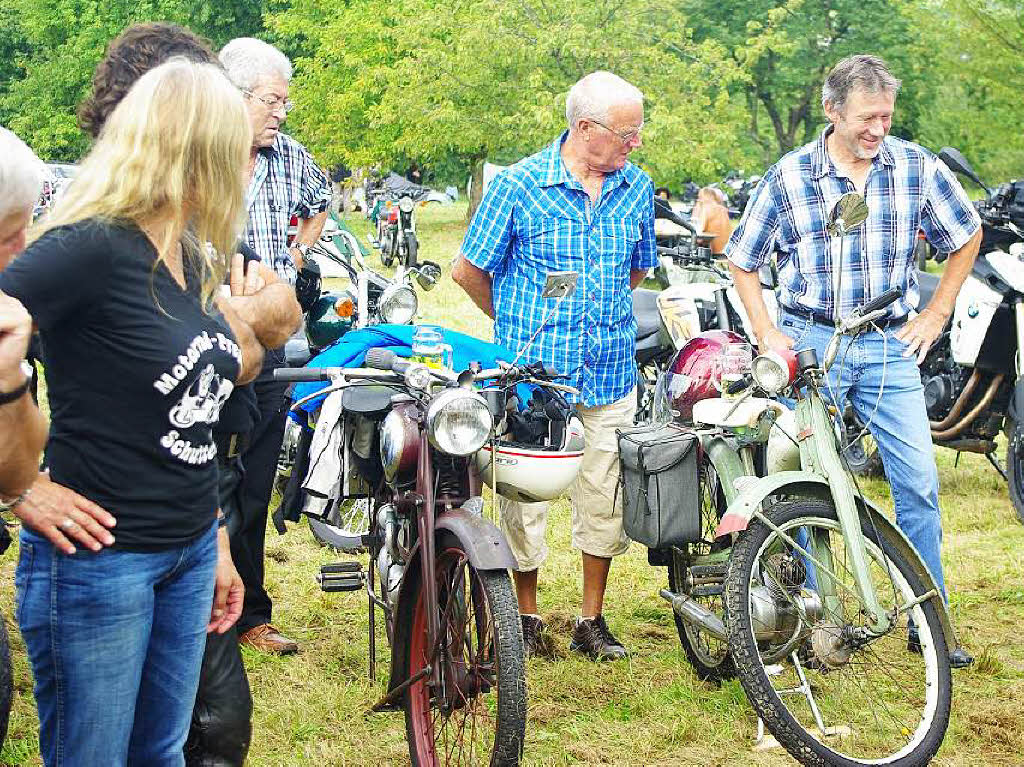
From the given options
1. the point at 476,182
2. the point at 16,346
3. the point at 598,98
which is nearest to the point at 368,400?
the point at 598,98

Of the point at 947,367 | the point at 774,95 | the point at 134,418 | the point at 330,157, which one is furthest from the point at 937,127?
the point at 134,418

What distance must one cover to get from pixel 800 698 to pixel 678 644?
666 mm

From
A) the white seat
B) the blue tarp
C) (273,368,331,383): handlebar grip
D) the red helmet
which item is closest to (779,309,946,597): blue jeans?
the red helmet

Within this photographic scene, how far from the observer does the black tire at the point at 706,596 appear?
438 centimetres

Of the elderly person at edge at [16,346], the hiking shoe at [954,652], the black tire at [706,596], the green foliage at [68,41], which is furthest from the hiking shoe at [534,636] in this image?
the green foliage at [68,41]

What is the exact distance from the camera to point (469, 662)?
348 cm

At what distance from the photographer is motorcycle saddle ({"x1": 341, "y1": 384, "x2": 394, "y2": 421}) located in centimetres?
390

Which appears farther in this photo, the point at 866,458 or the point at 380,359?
the point at 866,458

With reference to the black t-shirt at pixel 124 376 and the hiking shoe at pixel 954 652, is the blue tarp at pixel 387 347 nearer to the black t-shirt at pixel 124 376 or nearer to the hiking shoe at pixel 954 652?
the hiking shoe at pixel 954 652

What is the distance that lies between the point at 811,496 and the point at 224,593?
192 cm

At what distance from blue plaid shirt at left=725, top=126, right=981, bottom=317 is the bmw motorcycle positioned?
6.86 feet

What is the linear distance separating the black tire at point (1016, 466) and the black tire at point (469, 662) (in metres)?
3.87

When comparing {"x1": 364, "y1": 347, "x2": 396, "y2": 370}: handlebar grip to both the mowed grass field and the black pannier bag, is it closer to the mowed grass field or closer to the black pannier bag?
the black pannier bag

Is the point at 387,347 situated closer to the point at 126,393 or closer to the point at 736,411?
the point at 736,411
